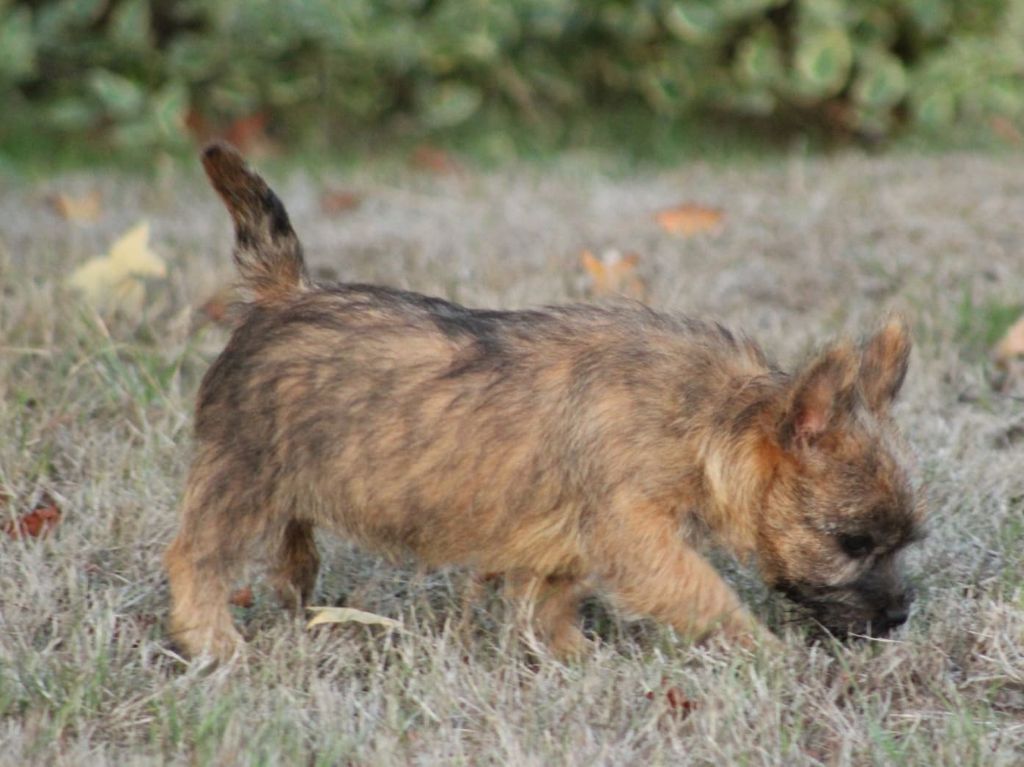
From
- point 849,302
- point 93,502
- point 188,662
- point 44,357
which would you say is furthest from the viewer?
point 849,302

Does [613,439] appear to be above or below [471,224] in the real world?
above

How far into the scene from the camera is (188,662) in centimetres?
381

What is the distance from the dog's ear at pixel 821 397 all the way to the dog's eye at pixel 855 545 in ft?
0.77

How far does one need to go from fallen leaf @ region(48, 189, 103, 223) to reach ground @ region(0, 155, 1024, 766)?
0.34 feet

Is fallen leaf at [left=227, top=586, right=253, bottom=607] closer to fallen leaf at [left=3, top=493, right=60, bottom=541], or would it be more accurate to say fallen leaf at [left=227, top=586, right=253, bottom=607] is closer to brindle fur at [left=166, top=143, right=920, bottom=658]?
brindle fur at [left=166, top=143, right=920, bottom=658]

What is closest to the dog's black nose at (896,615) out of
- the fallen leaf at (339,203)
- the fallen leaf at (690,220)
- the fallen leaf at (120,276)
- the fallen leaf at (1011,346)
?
the fallen leaf at (1011,346)

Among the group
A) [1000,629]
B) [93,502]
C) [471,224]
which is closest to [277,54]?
[471,224]

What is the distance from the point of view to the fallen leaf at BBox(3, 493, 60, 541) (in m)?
4.41

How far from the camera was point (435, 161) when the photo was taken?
9055 mm

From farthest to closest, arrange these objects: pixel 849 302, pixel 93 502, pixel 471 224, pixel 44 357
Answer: pixel 471 224
pixel 849 302
pixel 44 357
pixel 93 502

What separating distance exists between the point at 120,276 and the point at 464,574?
2.16m

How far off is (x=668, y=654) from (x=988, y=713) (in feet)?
2.52

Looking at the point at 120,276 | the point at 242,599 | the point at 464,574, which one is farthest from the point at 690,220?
the point at 242,599

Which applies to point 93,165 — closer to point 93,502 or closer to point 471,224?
point 471,224
